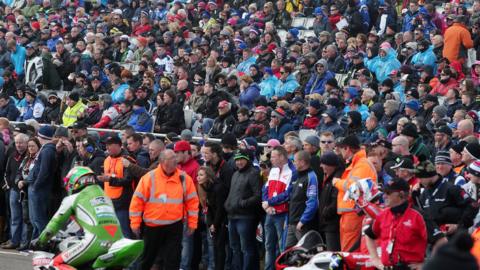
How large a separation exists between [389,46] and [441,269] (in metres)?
15.6

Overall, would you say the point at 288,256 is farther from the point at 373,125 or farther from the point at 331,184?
the point at 373,125

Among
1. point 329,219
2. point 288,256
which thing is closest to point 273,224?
point 329,219

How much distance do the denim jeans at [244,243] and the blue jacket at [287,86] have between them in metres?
5.95

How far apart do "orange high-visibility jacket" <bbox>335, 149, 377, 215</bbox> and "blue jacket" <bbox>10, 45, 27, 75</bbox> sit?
50.8ft

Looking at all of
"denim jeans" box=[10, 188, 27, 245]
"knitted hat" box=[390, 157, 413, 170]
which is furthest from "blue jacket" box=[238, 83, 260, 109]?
"knitted hat" box=[390, 157, 413, 170]

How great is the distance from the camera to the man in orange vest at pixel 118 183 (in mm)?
15711

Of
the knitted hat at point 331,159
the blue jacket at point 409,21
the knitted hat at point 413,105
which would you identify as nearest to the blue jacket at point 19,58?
the blue jacket at point 409,21

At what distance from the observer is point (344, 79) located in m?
21.7

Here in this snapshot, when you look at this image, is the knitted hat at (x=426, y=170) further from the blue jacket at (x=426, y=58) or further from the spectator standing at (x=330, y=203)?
the blue jacket at (x=426, y=58)

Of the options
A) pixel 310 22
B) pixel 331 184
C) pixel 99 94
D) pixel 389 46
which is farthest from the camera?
pixel 310 22

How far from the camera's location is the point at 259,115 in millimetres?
18781

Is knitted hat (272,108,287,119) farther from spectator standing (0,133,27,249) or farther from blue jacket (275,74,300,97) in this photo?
spectator standing (0,133,27,249)

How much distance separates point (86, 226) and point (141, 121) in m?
8.76

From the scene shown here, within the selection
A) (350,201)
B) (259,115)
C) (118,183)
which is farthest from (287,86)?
(350,201)
